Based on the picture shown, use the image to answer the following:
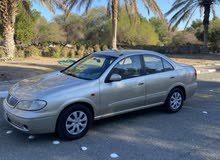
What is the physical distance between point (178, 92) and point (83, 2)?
1427cm

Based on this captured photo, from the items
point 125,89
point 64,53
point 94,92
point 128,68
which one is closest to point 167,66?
point 128,68

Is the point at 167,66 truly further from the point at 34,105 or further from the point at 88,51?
the point at 88,51

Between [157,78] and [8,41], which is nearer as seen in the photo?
[157,78]

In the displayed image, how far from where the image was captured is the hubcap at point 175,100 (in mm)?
7312

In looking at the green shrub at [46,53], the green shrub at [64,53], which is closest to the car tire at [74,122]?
the green shrub at [46,53]

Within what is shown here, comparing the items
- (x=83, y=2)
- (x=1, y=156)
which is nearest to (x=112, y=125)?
(x=1, y=156)

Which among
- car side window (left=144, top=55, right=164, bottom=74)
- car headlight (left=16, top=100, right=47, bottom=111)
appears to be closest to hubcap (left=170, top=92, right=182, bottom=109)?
car side window (left=144, top=55, right=164, bottom=74)

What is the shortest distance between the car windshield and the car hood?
0.77 ft

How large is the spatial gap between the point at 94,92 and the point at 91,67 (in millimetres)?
829

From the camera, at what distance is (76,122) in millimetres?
5551

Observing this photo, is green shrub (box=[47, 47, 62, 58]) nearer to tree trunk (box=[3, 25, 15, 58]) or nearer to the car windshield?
Answer: tree trunk (box=[3, 25, 15, 58])

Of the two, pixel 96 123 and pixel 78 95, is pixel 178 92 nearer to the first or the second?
pixel 96 123

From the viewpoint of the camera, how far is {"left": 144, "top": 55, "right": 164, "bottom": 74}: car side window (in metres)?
6.76

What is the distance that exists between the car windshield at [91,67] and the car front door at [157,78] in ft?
2.94
